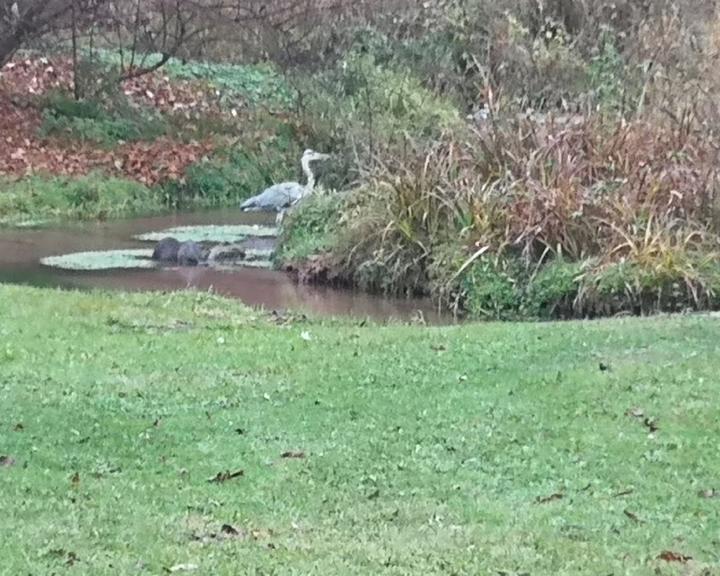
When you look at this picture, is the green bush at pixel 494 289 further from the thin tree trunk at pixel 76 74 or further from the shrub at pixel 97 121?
the thin tree trunk at pixel 76 74

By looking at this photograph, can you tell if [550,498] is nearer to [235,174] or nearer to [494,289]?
[494,289]

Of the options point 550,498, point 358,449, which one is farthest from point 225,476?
point 550,498

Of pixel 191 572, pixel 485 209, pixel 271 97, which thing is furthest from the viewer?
pixel 271 97

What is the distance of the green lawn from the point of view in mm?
5355

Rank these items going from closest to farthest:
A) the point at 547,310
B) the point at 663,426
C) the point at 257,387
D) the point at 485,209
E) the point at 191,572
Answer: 1. the point at 191,572
2. the point at 663,426
3. the point at 257,387
4. the point at 547,310
5. the point at 485,209

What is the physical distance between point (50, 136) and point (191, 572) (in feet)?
60.4

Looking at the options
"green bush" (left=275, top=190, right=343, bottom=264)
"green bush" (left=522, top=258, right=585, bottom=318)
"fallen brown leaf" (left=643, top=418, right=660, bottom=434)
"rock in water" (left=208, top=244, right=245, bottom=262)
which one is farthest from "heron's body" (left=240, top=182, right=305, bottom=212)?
"fallen brown leaf" (left=643, top=418, right=660, bottom=434)

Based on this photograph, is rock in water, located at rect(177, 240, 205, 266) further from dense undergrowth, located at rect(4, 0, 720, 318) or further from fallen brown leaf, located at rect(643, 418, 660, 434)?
Answer: fallen brown leaf, located at rect(643, 418, 660, 434)

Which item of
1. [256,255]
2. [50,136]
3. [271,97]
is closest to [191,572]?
[256,255]

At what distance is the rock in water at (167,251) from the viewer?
15.9 m

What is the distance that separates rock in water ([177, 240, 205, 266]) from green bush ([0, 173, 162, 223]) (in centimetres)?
405

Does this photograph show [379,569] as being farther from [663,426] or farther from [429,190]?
[429,190]

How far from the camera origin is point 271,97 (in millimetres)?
25703

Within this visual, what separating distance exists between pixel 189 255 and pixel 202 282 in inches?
56.3
